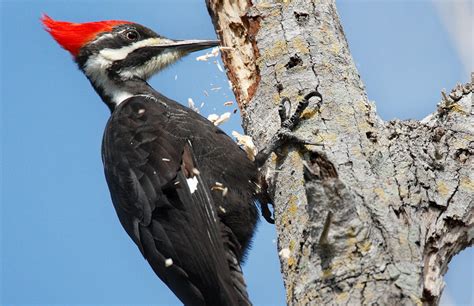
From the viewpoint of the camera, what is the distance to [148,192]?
3.17 meters

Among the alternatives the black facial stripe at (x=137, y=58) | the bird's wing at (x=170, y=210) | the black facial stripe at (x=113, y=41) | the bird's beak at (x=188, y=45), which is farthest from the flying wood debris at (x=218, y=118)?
the black facial stripe at (x=113, y=41)

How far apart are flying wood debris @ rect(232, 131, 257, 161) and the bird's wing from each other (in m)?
0.23

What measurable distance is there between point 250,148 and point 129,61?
1.15 metres

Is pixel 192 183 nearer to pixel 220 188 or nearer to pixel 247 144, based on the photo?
pixel 220 188

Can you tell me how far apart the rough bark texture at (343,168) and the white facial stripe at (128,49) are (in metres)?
0.73

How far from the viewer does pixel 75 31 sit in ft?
13.5

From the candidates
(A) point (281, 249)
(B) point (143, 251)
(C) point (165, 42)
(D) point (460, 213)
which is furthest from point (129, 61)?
(D) point (460, 213)

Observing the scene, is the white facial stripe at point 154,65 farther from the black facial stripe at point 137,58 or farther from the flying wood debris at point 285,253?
the flying wood debris at point 285,253

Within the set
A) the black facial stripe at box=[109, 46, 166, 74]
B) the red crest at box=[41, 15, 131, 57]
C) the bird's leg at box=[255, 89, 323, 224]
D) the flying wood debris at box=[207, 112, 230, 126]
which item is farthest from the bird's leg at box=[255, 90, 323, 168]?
the red crest at box=[41, 15, 131, 57]

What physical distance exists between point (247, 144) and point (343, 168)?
0.88m

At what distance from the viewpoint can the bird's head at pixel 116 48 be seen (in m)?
4.04

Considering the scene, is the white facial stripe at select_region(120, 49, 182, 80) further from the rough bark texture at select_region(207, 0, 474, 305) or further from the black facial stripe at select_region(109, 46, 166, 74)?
the rough bark texture at select_region(207, 0, 474, 305)

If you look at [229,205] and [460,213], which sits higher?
[229,205]

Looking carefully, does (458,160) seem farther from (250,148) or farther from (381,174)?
(250,148)
